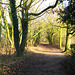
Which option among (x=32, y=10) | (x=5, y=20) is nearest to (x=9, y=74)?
(x=5, y=20)

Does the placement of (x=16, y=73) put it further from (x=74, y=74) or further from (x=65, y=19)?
(x=65, y=19)

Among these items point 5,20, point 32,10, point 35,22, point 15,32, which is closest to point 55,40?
point 35,22

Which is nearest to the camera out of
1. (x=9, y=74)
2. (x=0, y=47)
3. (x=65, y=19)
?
(x=9, y=74)

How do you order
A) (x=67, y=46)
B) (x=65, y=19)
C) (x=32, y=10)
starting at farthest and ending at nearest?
(x=32, y=10)
(x=67, y=46)
(x=65, y=19)

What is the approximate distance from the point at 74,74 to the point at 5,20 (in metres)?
13.8

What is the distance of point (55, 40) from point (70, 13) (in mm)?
27274

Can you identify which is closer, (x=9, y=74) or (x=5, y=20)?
(x=9, y=74)

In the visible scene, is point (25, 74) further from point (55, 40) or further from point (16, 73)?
point (55, 40)

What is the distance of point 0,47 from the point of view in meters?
9.49

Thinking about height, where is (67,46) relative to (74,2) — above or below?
below

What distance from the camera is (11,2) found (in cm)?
951

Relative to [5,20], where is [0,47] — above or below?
below

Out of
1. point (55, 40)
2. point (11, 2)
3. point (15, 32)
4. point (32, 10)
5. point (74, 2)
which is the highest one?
point (32, 10)

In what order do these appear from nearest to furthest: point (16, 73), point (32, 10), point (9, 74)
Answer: point (9, 74) < point (16, 73) < point (32, 10)
